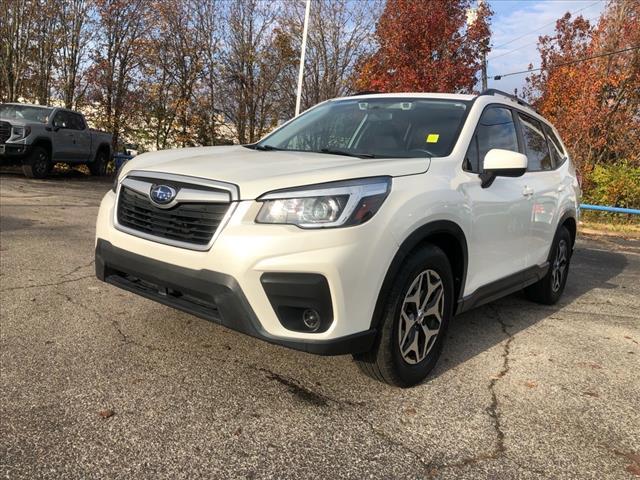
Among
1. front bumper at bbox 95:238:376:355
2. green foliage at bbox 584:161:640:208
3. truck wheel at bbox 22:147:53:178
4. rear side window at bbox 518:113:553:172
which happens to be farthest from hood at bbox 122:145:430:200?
green foliage at bbox 584:161:640:208

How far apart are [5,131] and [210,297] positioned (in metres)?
12.7

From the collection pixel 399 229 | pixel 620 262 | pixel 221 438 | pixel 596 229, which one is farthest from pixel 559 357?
pixel 596 229

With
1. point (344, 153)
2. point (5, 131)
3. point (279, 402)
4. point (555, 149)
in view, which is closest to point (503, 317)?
point (555, 149)

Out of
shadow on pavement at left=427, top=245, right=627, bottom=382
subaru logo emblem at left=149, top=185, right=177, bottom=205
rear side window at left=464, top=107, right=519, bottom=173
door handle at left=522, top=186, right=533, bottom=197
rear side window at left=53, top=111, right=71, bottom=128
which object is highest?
rear side window at left=53, top=111, right=71, bottom=128

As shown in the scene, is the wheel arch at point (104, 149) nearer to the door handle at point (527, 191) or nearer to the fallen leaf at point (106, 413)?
the door handle at point (527, 191)

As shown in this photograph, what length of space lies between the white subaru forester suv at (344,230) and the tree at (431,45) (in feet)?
45.9

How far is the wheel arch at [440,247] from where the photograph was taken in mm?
2893

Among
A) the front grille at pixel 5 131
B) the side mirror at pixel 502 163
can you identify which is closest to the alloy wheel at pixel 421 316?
the side mirror at pixel 502 163

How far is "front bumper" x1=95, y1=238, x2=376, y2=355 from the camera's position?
275 cm

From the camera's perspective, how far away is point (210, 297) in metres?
2.84

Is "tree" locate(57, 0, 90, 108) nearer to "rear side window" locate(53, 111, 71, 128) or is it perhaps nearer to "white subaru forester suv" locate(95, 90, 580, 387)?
"rear side window" locate(53, 111, 71, 128)

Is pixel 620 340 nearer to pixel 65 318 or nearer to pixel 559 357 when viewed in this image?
pixel 559 357

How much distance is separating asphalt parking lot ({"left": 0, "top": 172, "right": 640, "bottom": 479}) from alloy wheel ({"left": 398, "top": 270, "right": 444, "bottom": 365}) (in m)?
0.25

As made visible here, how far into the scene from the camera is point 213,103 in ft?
70.1
